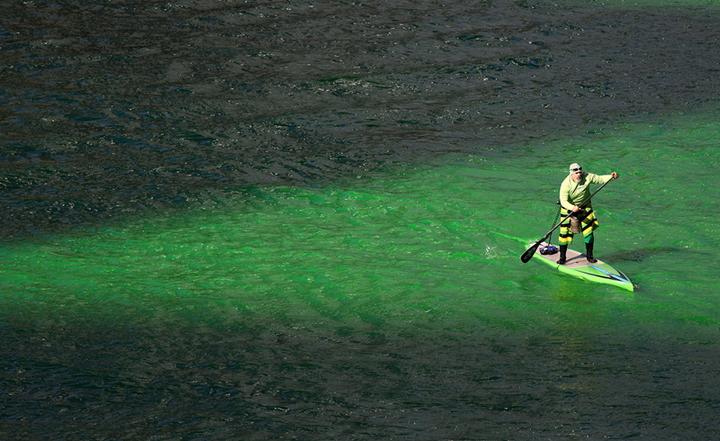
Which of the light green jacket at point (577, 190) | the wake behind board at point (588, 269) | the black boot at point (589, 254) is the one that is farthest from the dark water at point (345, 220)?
the light green jacket at point (577, 190)

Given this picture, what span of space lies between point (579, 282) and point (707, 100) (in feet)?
33.9

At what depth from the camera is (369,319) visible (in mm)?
12672

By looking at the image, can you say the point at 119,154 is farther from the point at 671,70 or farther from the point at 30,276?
the point at 671,70

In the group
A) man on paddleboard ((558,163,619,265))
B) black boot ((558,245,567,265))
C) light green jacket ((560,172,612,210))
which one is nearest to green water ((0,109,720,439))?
black boot ((558,245,567,265))

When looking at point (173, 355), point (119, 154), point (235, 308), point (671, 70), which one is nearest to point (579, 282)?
point (235, 308)

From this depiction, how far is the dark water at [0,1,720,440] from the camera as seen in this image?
35.9 ft

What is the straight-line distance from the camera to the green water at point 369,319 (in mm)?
10656

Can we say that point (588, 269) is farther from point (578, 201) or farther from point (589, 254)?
point (578, 201)

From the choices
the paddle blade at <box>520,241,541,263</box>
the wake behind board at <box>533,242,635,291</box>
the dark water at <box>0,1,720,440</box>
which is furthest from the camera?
the paddle blade at <box>520,241,541,263</box>

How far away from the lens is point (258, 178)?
59.1 feet

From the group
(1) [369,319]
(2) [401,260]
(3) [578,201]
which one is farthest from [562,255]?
(1) [369,319]

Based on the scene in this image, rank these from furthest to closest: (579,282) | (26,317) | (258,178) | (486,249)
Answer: (258,178) < (486,249) < (579,282) < (26,317)

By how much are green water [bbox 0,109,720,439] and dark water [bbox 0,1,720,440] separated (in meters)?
0.04

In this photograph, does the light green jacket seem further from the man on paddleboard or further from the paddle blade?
the paddle blade
